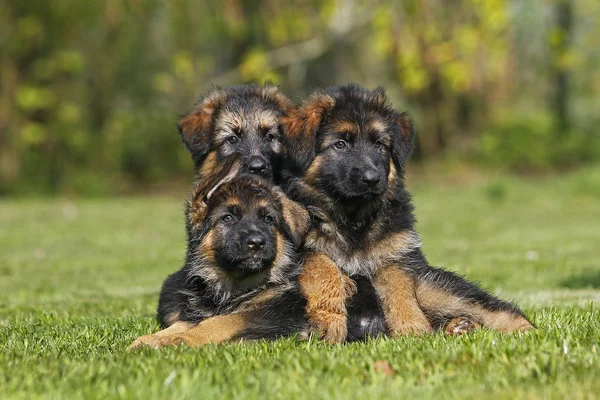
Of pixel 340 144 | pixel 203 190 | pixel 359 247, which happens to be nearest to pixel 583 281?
pixel 359 247

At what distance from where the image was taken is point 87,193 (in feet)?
70.8

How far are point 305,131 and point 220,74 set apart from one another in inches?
752

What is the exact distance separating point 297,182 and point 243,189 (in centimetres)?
45

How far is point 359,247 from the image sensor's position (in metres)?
5.71

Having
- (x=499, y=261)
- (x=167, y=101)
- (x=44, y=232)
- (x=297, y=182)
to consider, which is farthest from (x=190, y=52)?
(x=297, y=182)

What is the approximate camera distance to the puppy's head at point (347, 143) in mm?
5695

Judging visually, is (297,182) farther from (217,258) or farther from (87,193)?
(87,193)

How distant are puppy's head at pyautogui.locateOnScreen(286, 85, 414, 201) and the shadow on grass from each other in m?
3.29

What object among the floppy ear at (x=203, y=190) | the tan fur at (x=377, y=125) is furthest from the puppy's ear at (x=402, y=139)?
the floppy ear at (x=203, y=190)

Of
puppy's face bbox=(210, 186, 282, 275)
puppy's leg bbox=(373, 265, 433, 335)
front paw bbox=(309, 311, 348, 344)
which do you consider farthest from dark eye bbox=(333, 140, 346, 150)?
front paw bbox=(309, 311, 348, 344)

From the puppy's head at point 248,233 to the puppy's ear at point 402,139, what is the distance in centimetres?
82

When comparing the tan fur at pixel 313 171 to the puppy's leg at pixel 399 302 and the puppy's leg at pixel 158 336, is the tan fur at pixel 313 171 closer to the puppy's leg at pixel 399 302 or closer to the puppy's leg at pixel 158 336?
the puppy's leg at pixel 399 302

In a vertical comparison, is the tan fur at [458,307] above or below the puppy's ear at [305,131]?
below

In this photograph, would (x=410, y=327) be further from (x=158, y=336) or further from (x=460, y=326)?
(x=158, y=336)
